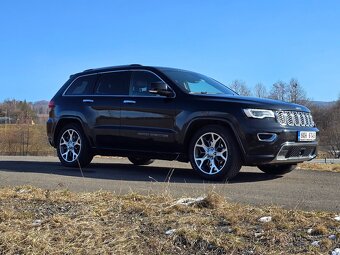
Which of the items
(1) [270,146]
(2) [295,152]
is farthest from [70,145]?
(2) [295,152]

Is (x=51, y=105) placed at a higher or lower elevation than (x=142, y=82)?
lower

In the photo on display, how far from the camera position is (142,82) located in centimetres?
812

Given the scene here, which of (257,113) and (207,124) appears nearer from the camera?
(257,113)

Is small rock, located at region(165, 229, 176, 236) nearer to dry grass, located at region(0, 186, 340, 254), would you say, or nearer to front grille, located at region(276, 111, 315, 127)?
dry grass, located at region(0, 186, 340, 254)

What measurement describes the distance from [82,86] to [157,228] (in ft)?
18.2

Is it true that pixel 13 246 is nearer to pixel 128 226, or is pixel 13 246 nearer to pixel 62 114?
pixel 128 226

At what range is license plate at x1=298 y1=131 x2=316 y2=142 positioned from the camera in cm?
714

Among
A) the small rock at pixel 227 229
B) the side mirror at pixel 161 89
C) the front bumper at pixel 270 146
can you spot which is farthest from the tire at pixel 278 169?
the small rock at pixel 227 229

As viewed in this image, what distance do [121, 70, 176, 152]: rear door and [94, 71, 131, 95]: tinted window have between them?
0.15m

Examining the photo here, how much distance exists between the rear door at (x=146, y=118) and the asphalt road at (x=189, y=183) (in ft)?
1.78

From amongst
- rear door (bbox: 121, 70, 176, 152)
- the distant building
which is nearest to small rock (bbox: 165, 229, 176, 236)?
rear door (bbox: 121, 70, 176, 152)

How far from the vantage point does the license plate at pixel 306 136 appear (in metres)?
7.14

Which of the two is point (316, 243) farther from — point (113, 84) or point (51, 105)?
point (51, 105)

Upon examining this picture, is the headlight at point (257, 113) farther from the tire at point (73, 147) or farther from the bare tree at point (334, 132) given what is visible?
the bare tree at point (334, 132)
